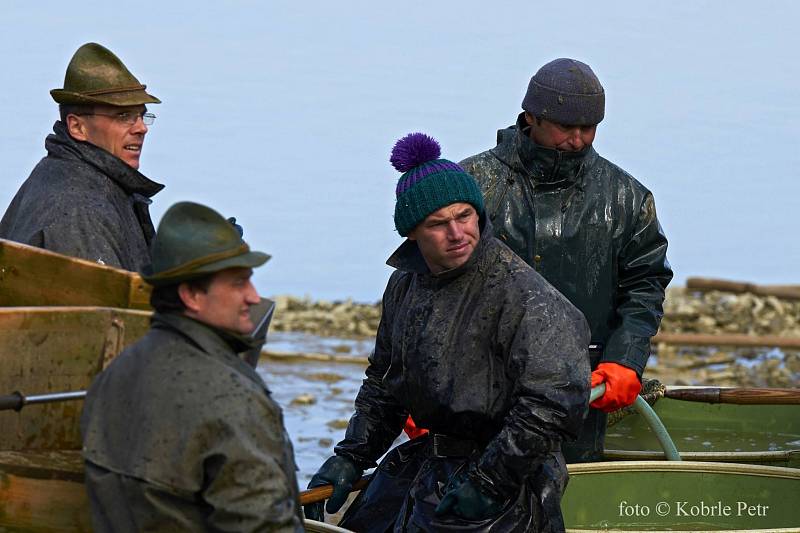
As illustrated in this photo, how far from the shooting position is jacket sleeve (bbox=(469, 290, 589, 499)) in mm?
4883

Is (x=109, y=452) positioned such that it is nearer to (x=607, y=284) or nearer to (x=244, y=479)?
(x=244, y=479)

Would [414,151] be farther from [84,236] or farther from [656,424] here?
[656,424]

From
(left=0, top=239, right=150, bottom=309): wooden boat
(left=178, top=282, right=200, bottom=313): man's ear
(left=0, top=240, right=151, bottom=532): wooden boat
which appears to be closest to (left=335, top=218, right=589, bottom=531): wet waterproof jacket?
(left=0, top=239, right=150, bottom=309): wooden boat

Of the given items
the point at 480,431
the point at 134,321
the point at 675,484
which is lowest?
the point at 675,484

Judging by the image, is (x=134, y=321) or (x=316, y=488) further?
(x=316, y=488)

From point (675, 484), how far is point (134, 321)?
2.98 meters

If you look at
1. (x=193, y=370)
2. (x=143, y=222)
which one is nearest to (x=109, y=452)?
(x=193, y=370)

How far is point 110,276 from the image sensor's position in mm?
5008

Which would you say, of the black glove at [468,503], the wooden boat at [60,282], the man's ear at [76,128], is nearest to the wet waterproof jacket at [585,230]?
the man's ear at [76,128]

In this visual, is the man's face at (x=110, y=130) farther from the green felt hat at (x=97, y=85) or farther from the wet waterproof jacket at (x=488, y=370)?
the wet waterproof jacket at (x=488, y=370)

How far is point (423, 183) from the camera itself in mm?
5113

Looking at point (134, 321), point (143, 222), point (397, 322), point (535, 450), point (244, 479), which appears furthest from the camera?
point (143, 222)

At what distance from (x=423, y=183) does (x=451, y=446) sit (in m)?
0.86

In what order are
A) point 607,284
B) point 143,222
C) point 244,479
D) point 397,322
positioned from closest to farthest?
1. point 244,479
2. point 397,322
3. point 143,222
4. point 607,284
